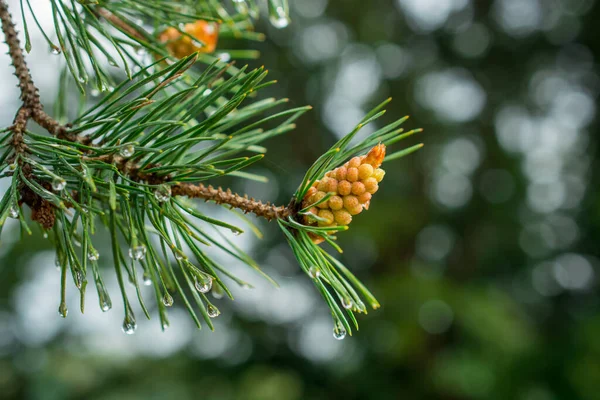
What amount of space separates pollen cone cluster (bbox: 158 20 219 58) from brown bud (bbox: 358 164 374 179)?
234mm

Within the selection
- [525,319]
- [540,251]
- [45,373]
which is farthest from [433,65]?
[45,373]

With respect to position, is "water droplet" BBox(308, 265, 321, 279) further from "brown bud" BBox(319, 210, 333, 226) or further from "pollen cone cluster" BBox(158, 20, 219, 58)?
"pollen cone cluster" BBox(158, 20, 219, 58)

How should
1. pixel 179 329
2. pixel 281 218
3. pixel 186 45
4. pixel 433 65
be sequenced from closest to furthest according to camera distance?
pixel 281 218 < pixel 186 45 < pixel 433 65 < pixel 179 329

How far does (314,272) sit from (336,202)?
47mm

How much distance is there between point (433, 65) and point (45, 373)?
2.39 meters

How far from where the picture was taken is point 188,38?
1.56ft

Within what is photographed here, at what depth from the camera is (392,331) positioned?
1.98 meters

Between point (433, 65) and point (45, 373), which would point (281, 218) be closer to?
point (433, 65)

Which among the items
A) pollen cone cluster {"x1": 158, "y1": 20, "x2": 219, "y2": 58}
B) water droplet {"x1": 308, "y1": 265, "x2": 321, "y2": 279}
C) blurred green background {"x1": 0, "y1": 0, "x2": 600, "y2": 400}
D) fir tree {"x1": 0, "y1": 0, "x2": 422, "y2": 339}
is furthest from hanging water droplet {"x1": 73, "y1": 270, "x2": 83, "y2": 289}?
blurred green background {"x1": 0, "y1": 0, "x2": 600, "y2": 400}

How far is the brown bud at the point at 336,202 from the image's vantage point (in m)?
0.32

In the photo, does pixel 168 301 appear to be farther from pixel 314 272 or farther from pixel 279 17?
pixel 279 17

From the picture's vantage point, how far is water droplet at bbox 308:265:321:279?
1.00ft

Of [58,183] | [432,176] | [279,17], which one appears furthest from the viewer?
[432,176]

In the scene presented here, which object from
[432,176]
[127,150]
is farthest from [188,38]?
[432,176]
